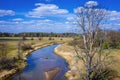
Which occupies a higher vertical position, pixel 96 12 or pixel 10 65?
pixel 96 12

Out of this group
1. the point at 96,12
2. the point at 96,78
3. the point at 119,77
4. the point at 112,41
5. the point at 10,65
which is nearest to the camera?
the point at 96,12

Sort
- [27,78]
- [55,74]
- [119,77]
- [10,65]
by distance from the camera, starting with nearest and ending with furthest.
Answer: [119,77] → [27,78] → [55,74] → [10,65]

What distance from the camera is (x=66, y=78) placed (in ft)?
140

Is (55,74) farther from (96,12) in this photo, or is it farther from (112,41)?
(112,41)

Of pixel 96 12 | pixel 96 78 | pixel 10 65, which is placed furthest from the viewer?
pixel 10 65

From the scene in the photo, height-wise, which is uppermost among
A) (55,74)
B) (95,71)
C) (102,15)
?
(102,15)

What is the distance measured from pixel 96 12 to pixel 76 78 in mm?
15554

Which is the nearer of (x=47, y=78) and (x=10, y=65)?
(x=47, y=78)

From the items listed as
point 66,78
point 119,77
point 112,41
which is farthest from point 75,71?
point 112,41

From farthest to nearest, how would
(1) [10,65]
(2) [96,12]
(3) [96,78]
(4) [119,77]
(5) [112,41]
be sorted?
(5) [112,41], (1) [10,65], (4) [119,77], (3) [96,78], (2) [96,12]

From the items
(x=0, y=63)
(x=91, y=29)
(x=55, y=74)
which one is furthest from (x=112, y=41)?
(x=91, y=29)

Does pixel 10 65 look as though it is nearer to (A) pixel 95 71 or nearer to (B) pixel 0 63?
(B) pixel 0 63

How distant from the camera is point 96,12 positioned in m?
29.8

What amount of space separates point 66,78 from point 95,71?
9744 millimetres
